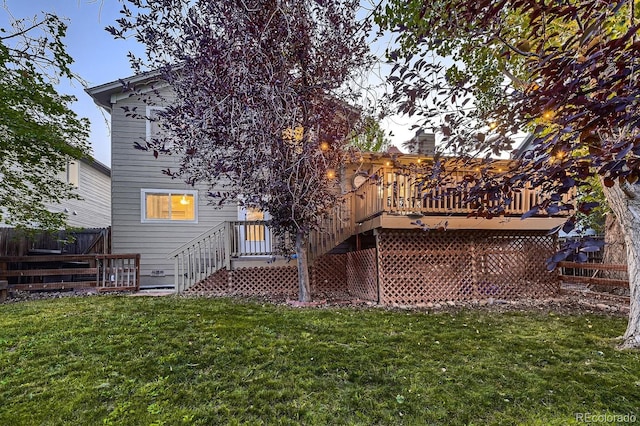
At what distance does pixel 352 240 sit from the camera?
32.7 ft

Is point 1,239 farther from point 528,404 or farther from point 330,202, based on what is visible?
point 528,404

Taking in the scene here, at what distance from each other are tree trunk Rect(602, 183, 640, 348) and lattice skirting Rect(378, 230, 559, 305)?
286 cm

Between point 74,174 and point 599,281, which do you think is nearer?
point 599,281

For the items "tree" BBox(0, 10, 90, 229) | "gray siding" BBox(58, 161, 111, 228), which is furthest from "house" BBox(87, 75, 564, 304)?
"gray siding" BBox(58, 161, 111, 228)

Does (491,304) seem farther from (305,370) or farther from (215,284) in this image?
(215,284)

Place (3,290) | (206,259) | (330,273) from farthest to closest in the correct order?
(330,273) < (206,259) < (3,290)

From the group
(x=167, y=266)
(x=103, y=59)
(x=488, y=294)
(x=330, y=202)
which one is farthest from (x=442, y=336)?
(x=103, y=59)

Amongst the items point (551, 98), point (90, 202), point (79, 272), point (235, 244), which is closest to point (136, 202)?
point (79, 272)

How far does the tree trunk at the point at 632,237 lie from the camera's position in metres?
4.30

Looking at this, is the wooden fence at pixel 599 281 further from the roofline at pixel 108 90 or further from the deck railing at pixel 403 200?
the roofline at pixel 108 90

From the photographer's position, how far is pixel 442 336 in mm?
4535

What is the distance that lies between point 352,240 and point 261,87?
6353mm

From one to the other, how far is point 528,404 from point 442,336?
1811 mm

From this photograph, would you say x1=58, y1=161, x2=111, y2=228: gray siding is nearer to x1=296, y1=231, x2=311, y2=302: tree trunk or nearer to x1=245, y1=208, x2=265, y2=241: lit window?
x1=245, y1=208, x2=265, y2=241: lit window
